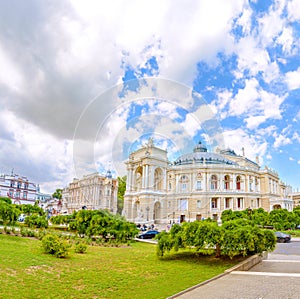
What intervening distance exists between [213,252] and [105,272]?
Result: 23.4ft

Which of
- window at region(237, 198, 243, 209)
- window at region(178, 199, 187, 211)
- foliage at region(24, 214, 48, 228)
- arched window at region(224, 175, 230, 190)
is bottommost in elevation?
foliage at region(24, 214, 48, 228)

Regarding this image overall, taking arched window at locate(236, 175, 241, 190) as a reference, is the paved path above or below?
below

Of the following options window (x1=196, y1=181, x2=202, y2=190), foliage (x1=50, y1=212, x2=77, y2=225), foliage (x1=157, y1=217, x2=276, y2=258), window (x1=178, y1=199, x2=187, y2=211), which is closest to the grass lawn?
foliage (x1=157, y1=217, x2=276, y2=258)

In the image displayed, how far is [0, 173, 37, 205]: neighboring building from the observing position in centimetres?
7374

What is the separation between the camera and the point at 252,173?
195ft

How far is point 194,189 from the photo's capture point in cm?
4947

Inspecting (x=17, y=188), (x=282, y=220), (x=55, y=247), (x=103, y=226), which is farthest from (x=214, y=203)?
(x=17, y=188)

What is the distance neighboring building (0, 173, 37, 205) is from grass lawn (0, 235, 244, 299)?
221 ft

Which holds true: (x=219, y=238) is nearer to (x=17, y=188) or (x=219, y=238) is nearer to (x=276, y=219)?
(x=276, y=219)

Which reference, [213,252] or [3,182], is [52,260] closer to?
[213,252]

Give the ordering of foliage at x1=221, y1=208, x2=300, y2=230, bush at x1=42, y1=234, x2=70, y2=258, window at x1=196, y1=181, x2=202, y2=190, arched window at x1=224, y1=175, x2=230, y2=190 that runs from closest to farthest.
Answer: bush at x1=42, y1=234, x2=70, y2=258 → foliage at x1=221, y1=208, x2=300, y2=230 → window at x1=196, y1=181, x2=202, y2=190 → arched window at x1=224, y1=175, x2=230, y2=190

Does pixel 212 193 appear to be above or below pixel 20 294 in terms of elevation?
above

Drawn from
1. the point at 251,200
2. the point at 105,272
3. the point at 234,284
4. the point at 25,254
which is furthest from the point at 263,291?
the point at 251,200

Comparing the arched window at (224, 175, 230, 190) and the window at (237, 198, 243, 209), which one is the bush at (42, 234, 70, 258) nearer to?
the arched window at (224, 175, 230, 190)
